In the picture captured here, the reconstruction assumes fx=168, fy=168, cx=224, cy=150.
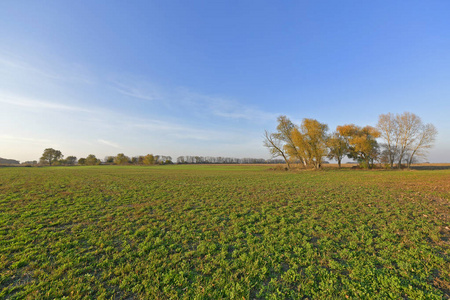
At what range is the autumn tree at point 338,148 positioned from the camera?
4743cm

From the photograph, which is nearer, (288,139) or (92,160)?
(288,139)

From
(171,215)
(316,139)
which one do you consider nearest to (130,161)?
(316,139)

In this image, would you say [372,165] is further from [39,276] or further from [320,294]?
[39,276]

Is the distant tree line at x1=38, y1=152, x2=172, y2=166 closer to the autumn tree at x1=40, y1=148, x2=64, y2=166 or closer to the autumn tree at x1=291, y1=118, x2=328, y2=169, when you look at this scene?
the autumn tree at x1=40, y1=148, x2=64, y2=166

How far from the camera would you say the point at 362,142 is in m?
46.2

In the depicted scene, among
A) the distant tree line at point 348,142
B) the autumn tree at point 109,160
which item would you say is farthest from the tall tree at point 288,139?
the autumn tree at point 109,160

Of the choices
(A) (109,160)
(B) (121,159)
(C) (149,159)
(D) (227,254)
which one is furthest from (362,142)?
(A) (109,160)

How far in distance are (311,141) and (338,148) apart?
916cm

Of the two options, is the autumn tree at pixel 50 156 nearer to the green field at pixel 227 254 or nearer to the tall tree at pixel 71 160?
the tall tree at pixel 71 160

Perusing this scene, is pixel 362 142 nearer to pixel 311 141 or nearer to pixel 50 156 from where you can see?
pixel 311 141

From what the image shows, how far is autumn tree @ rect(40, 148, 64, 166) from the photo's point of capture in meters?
121

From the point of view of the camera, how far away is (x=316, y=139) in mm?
46469

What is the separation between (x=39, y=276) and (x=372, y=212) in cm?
1359

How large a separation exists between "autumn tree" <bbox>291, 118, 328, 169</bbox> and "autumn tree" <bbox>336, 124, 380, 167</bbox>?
8109mm
